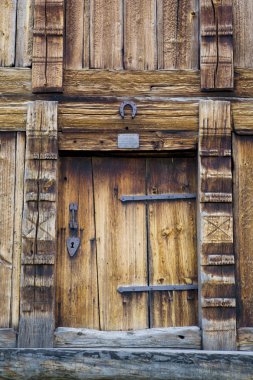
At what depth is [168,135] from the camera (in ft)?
19.1

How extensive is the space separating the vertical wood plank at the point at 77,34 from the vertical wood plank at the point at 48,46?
103mm

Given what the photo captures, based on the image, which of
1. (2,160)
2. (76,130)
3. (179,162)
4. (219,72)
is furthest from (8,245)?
(219,72)

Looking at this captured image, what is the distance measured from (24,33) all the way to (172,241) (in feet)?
6.79

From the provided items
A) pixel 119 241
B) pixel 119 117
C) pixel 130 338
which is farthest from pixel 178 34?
pixel 130 338

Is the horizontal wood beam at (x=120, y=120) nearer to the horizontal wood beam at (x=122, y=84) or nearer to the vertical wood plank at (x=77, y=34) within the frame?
the horizontal wood beam at (x=122, y=84)

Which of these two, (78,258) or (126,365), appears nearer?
(126,365)

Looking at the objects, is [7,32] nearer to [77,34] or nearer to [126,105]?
[77,34]

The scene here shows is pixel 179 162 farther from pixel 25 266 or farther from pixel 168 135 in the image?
pixel 25 266

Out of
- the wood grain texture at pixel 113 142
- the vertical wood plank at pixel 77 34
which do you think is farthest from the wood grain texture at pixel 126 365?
the vertical wood plank at pixel 77 34

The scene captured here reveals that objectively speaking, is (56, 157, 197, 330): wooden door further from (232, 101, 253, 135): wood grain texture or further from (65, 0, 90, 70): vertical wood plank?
(65, 0, 90, 70): vertical wood plank

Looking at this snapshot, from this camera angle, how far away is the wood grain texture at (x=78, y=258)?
5684 millimetres

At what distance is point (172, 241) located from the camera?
5805 mm

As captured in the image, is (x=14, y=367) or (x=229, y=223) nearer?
(x=14, y=367)

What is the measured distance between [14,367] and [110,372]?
66cm
